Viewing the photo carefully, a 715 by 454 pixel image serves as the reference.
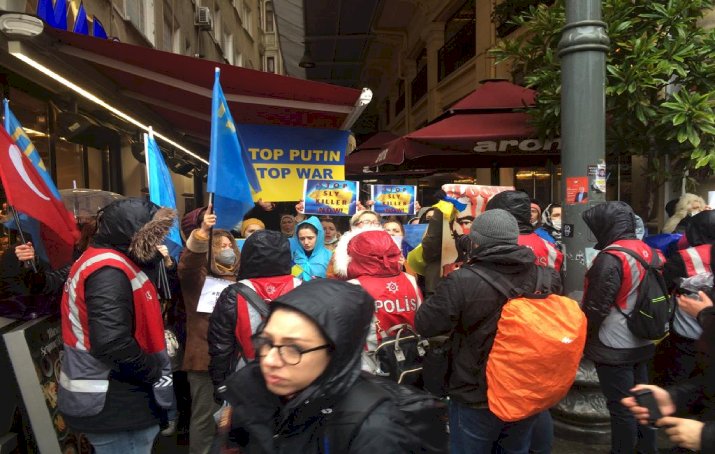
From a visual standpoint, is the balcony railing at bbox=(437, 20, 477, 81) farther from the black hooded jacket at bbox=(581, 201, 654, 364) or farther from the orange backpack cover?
the orange backpack cover

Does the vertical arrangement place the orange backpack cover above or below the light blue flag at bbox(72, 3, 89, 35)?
below

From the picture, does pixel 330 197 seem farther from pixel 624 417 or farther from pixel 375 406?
pixel 375 406

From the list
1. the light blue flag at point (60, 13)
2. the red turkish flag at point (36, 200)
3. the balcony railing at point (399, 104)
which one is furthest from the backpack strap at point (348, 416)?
the balcony railing at point (399, 104)

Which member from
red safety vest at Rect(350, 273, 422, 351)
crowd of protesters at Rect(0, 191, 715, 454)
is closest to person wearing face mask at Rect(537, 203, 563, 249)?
crowd of protesters at Rect(0, 191, 715, 454)

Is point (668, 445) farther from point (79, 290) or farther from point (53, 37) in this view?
point (53, 37)

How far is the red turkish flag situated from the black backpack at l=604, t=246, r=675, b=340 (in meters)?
3.54

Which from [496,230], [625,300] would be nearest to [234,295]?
[496,230]

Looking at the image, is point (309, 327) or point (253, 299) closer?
point (309, 327)

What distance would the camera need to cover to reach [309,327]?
1549 mm

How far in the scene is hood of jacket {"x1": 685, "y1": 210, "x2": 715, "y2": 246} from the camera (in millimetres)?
3654

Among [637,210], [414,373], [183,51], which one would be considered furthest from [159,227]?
[183,51]

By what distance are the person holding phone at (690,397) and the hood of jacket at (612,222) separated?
4.54 ft

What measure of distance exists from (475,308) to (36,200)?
2587 millimetres

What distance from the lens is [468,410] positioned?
2795mm
